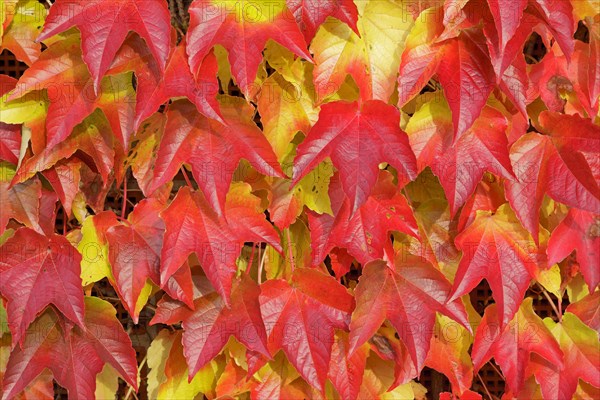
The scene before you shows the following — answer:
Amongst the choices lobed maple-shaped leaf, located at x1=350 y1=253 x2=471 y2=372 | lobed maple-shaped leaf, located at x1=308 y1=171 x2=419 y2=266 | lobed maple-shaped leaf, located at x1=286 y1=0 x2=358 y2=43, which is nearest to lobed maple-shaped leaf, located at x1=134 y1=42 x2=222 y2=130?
lobed maple-shaped leaf, located at x1=286 y1=0 x2=358 y2=43

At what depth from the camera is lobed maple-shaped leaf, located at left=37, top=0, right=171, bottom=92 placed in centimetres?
101

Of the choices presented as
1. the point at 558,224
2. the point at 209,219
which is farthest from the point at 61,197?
the point at 558,224

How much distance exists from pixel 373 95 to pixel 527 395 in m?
0.68

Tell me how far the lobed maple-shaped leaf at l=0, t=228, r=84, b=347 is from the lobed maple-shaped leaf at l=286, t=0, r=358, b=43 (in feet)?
1.67

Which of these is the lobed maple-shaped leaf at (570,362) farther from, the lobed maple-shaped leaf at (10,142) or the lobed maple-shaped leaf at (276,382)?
the lobed maple-shaped leaf at (10,142)

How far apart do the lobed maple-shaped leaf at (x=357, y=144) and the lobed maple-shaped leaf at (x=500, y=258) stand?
211 mm

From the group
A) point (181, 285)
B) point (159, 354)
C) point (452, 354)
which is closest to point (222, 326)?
point (181, 285)

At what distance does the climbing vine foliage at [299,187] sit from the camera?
41.3 inches

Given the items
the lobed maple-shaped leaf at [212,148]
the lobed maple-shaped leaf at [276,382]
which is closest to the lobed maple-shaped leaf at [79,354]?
the lobed maple-shaped leaf at [276,382]

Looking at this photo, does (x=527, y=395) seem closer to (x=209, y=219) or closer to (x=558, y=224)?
(x=558, y=224)

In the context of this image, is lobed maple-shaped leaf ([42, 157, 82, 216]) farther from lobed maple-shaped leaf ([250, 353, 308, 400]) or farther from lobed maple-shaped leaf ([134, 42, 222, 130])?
lobed maple-shaped leaf ([250, 353, 308, 400])

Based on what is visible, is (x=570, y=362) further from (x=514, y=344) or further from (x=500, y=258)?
(x=500, y=258)

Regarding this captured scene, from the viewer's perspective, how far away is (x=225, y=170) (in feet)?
3.51

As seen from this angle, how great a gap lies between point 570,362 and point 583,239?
235 millimetres
